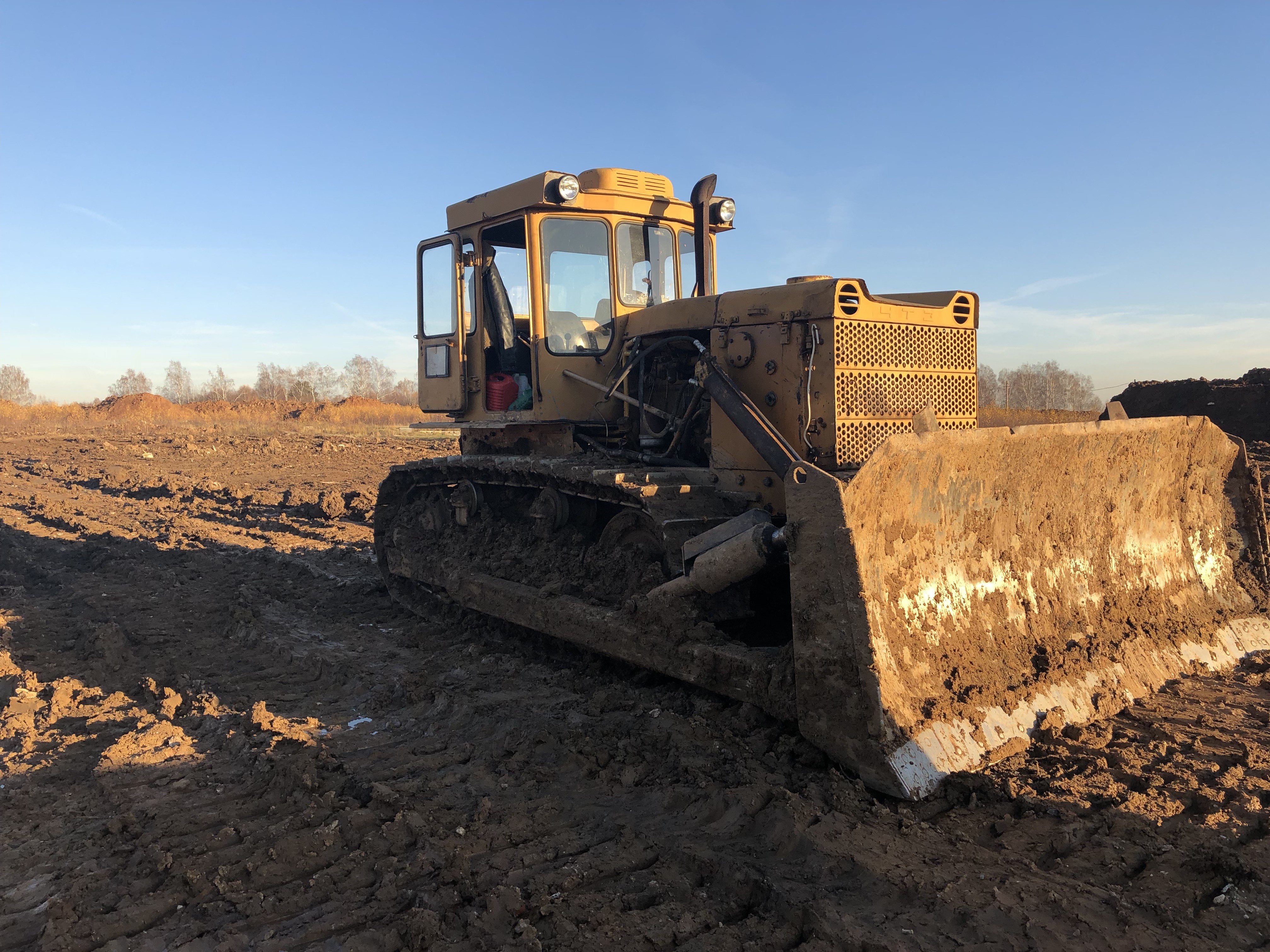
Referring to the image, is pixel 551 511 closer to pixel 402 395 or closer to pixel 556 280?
pixel 556 280

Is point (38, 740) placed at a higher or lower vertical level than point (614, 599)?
lower

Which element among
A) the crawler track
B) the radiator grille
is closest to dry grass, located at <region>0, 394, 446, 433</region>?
the crawler track

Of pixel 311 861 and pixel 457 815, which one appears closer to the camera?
pixel 311 861

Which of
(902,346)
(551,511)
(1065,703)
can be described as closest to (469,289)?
(551,511)

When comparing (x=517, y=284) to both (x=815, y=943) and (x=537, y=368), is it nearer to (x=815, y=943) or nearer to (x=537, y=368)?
(x=537, y=368)

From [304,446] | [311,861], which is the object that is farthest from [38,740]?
[304,446]

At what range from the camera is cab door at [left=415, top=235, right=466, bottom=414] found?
293 inches

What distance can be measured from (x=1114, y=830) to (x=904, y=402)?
2.64 metres

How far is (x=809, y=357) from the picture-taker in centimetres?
506

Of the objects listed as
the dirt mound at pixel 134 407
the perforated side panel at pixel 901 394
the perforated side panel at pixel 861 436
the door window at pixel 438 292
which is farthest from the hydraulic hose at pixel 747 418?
the dirt mound at pixel 134 407

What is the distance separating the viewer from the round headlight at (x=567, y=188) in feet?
20.9

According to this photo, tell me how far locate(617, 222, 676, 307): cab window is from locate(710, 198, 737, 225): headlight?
0.41m

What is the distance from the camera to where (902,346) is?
525 centimetres

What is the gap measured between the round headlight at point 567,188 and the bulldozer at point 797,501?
0.03 metres
